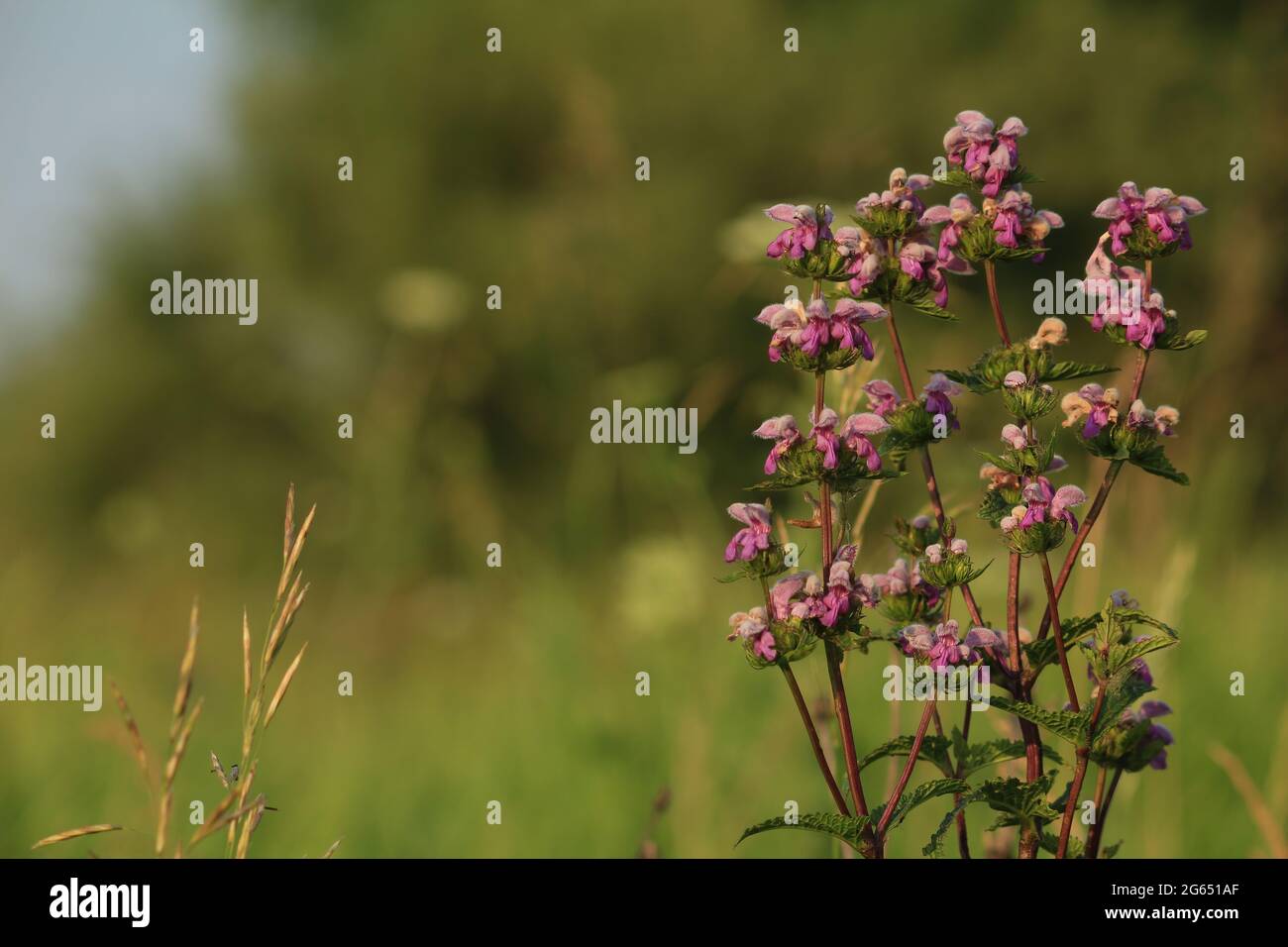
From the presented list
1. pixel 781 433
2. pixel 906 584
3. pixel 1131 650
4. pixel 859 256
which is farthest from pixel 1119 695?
pixel 859 256

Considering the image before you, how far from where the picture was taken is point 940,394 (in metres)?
1.52

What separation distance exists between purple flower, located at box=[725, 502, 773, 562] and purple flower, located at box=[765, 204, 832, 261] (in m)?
0.31

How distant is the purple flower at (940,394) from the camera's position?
59.2 inches

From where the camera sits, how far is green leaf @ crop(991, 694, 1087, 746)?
1.33 m

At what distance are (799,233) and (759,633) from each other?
0.48 m

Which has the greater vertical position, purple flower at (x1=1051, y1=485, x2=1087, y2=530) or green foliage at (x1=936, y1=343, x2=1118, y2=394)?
green foliage at (x1=936, y1=343, x2=1118, y2=394)

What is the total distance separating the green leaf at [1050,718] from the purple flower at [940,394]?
0.35 meters

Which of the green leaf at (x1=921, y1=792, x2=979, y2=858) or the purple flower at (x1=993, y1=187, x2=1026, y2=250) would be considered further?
the purple flower at (x1=993, y1=187, x2=1026, y2=250)

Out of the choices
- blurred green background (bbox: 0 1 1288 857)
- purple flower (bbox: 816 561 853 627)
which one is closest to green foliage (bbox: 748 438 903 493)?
purple flower (bbox: 816 561 853 627)

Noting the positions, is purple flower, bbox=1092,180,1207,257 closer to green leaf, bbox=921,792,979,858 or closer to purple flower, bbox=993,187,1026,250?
purple flower, bbox=993,187,1026,250

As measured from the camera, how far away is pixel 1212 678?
14.1ft

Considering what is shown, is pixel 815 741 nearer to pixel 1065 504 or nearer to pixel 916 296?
pixel 1065 504

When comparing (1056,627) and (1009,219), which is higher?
(1009,219)

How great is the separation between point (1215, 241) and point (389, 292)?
9.97 metres
